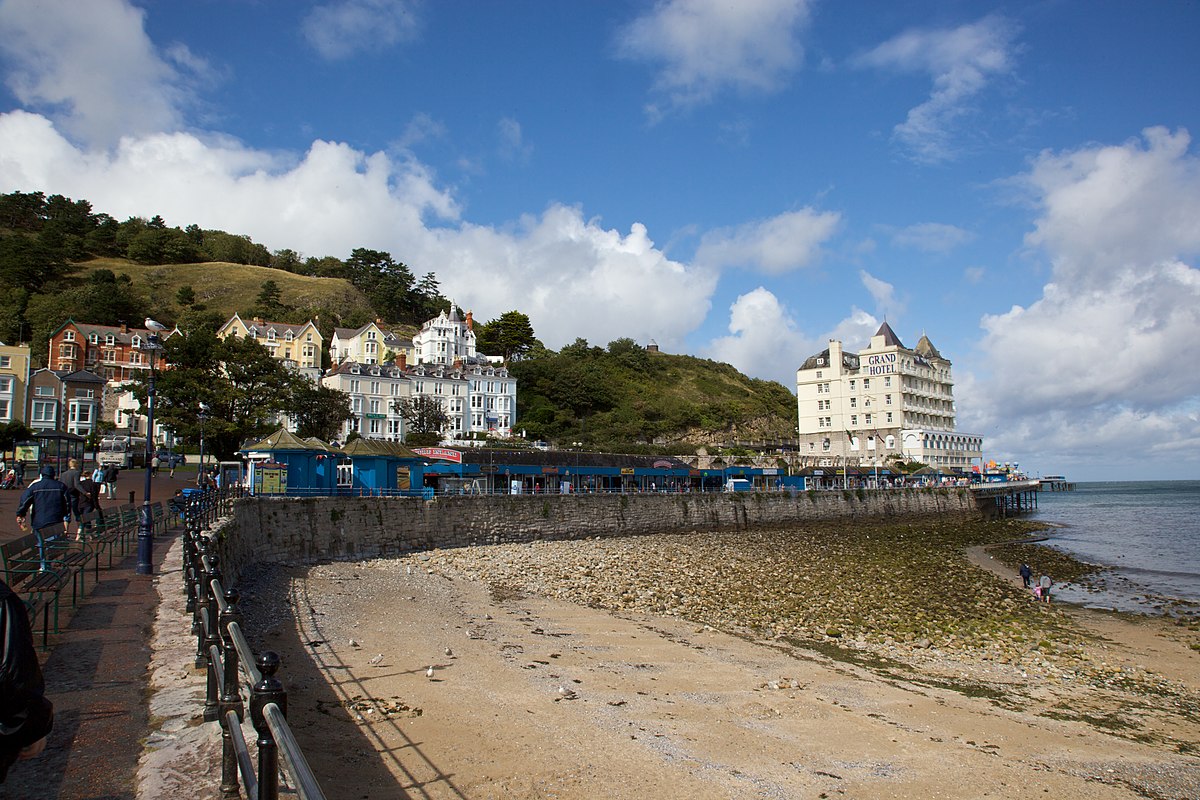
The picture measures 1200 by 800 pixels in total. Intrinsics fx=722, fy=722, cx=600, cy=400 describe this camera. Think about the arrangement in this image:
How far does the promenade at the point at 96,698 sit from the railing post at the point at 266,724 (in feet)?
6.11

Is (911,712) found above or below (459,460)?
below

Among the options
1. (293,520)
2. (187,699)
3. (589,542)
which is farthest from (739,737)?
(589,542)

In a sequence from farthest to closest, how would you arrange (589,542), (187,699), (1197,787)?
(589,542) → (1197,787) → (187,699)

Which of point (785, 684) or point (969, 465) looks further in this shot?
point (969, 465)

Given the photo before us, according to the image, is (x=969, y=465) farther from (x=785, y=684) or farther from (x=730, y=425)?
(x=785, y=684)

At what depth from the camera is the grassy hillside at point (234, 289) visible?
388ft

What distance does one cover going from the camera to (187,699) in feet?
20.7

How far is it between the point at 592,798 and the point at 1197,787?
28.2 ft

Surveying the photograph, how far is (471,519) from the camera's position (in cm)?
3544

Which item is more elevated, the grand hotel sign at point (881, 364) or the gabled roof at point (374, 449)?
the grand hotel sign at point (881, 364)

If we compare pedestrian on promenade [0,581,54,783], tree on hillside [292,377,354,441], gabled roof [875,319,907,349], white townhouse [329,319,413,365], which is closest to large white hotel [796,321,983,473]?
→ gabled roof [875,319,907,349]

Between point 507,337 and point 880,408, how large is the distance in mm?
55849

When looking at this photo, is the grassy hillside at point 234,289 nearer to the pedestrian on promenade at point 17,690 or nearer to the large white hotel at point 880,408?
the large white hotel at point 880,408

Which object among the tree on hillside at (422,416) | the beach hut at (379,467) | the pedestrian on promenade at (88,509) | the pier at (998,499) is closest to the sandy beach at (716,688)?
the pedestrian on promenade at (88,509)
